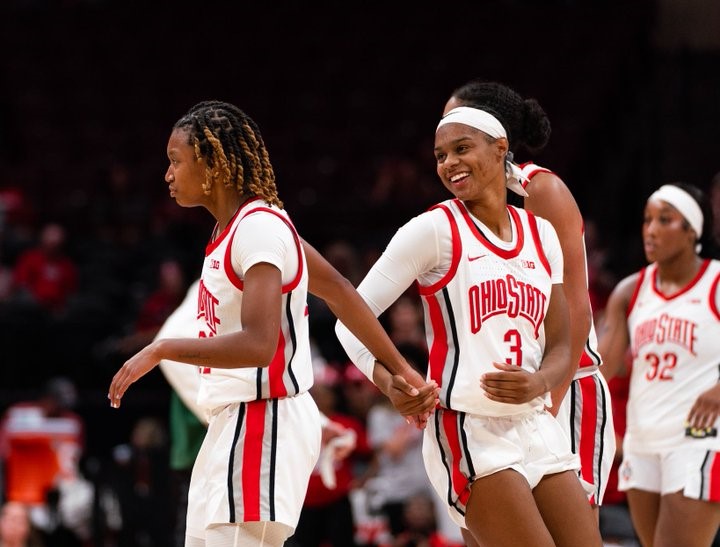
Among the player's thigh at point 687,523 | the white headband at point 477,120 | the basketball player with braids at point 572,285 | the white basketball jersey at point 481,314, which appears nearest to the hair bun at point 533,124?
the basketball player with braids at point 572,285

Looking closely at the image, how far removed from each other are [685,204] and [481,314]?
6.38 feet

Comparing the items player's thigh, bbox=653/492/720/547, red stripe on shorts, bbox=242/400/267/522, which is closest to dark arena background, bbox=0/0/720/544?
player's thigh, bbox=653/492/720/547

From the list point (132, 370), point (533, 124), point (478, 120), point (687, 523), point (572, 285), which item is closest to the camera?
point (132, 370)

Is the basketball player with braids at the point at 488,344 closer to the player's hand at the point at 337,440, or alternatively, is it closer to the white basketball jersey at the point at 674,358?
the player's hand at the point at 337,440

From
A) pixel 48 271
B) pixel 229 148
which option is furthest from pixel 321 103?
pixel 229 148

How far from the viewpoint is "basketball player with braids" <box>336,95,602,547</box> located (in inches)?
146

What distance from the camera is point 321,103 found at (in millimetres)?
16109

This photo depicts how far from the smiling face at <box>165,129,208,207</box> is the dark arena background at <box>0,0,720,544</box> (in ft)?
26.7

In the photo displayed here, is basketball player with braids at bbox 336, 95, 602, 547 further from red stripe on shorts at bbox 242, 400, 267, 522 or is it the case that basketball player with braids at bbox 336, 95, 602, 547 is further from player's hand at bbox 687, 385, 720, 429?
player's hand at bbox 687, 385, 720, 429

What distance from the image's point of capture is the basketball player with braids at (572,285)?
4152mm

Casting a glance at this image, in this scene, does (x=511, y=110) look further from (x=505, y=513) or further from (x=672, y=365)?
(x=672, y=365)

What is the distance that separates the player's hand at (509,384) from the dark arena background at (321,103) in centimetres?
817

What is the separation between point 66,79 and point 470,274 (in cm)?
1352

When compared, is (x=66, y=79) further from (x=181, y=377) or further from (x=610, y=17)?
(x=181, y=377)
